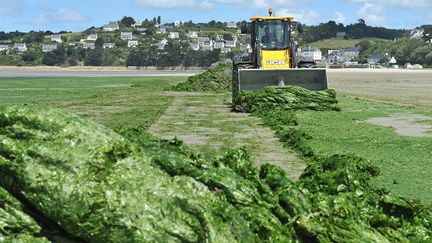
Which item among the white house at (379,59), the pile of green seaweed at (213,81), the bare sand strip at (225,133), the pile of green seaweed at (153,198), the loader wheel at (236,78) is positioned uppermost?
the pile of green seaweed at (153,198)

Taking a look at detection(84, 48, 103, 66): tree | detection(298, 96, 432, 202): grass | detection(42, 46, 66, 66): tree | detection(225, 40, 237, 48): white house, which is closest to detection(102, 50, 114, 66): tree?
detection(84, 48, 103, 66): tree

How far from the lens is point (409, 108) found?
25656mm

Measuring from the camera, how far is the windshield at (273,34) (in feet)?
88.8

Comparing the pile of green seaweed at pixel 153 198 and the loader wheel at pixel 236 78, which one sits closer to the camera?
the pile of green seaweed at pixel 153 198

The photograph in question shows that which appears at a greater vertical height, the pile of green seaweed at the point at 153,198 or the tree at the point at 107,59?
the pile of green seaweed at the point at 153,198

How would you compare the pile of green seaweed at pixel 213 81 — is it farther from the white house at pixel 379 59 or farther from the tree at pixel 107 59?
the tree at pixel 107 59

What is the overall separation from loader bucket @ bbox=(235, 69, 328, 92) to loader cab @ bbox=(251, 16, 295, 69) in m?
1.75

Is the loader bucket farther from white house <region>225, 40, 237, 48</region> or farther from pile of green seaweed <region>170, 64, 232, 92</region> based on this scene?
white house <region>225, 40, 237, 48</region>

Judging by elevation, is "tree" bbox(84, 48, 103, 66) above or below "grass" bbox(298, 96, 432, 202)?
below

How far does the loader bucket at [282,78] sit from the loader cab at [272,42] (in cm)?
175

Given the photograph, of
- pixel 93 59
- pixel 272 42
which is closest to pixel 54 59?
pixel 93 59

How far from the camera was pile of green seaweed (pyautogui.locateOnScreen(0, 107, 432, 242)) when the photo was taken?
5.21 meters

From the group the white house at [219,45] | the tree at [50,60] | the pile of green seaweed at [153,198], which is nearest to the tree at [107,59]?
the tree at [50,60]

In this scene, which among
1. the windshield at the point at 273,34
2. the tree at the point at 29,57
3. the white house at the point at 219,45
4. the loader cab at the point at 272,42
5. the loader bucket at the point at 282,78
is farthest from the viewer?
the white house at the point at 219,45
